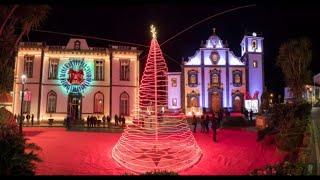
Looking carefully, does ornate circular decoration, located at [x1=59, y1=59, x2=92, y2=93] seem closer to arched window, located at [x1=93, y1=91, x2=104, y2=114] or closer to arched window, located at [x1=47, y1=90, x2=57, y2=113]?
arched window, located at [x1=47, y1=90, x2=57, y2=113]

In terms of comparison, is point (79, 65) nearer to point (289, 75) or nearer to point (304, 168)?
point (289, 75)

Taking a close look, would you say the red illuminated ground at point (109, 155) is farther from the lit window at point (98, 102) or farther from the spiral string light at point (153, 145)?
the lit window at point (98, 102)

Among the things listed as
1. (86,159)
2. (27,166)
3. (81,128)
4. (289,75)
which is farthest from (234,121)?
(27,166)

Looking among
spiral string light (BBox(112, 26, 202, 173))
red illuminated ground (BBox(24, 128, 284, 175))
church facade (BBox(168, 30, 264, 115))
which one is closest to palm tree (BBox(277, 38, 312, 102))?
red illuminated ground (BBox(24, 128, 284, 175))

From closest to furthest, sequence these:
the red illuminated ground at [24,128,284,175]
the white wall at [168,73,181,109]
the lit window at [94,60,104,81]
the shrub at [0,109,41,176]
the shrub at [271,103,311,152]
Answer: the shrub at [0,109,41,176]
the red illuminated ground at [24,128,284,175]
the shrub at [271,103,311,152]
the lit window at [94,60,104,81]
the white wall at [168,73,181,109]

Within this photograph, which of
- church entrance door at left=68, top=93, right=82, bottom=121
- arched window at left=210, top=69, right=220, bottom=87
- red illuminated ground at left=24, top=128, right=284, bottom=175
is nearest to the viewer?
red illuminated ground at left=24, top=128, right=284, bottom=175

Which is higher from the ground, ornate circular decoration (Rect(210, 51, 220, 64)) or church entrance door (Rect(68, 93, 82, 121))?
ornate circular decoration (Rect(210, 51, 220, 64))

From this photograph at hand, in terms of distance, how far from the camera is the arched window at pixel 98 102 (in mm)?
39094

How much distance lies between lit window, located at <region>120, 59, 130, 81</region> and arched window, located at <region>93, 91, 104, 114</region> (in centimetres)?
255

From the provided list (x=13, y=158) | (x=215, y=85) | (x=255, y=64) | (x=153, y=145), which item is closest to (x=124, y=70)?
(x=215, y=85)

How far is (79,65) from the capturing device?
39.0m

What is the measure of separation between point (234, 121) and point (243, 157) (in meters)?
11.9

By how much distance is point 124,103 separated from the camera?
130 ft

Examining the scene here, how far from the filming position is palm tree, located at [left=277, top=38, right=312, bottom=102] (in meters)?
29.6
